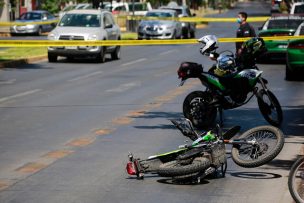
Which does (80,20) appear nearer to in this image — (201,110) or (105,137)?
(201,110)

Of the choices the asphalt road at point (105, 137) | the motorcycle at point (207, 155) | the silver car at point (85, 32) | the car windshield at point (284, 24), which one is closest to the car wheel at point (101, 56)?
the silver car at point (85, 32)

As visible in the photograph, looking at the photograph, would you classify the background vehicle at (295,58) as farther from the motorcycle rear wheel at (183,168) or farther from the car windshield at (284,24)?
the motorcycle rear wheel at (183,168)

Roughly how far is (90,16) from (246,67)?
705 inches

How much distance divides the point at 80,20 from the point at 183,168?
22.5 metres

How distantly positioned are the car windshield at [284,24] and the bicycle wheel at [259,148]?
66.6 ft

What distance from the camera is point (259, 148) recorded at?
957 cm

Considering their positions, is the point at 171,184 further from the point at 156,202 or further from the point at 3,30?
the point at 3,30

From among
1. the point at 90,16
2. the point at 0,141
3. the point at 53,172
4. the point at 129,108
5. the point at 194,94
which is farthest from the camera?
the point at 90,16

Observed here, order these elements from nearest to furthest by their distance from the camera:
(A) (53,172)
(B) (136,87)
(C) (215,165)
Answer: (C) (215,165) < (A) (53,172) < (B) (136,87)

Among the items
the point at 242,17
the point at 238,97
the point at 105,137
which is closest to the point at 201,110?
the point at 238,97

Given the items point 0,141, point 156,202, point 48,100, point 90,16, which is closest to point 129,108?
point 48,100

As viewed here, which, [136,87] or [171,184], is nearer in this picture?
[171,184]

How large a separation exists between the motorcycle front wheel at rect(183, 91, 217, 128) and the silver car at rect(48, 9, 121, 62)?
629 inches

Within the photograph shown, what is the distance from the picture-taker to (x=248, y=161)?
952cm
